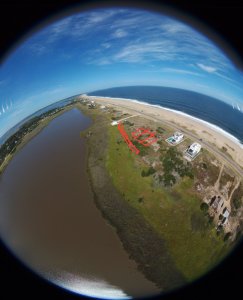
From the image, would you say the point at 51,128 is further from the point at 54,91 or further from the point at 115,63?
the point at 115,63

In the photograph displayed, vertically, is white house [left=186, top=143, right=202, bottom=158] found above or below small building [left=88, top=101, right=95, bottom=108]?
below

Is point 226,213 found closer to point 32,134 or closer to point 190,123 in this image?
point 190,123

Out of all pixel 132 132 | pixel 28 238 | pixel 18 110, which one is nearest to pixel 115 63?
pixel 132 132

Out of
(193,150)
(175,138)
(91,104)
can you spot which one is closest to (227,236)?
(193,150)

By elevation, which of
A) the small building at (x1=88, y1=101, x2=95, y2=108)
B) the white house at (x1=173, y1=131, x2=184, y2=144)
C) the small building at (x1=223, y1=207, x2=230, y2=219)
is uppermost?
A: the small building at (x1=88, y1=101, x2=95, y2=108)

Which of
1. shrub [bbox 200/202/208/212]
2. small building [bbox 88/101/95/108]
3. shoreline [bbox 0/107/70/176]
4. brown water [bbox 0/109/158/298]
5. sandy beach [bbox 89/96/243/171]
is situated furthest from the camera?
shoreline [bbox 0/107/70/176]

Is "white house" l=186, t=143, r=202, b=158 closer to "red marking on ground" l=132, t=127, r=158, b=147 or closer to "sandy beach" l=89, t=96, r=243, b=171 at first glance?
"sandy beach" l=89, t=96, r=243, b=171

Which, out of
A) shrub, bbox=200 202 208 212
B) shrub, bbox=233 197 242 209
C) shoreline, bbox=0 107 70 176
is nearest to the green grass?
shrub, bbox=200 202 208 212

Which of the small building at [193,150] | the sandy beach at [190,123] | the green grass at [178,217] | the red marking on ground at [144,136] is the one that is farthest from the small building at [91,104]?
the small building at [193,150]
